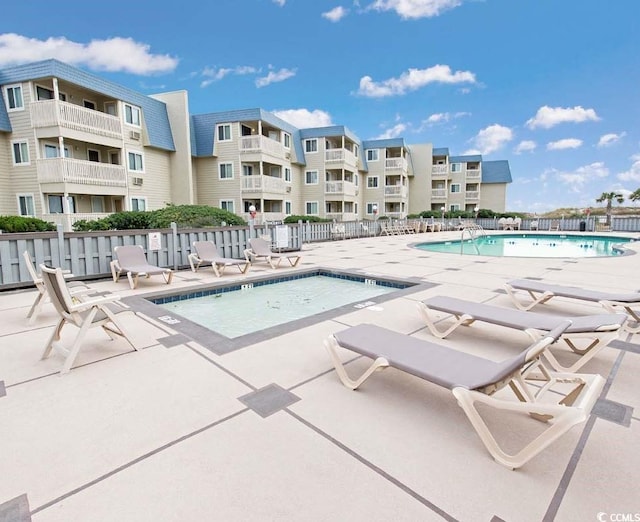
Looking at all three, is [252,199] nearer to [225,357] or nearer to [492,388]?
[225,357]

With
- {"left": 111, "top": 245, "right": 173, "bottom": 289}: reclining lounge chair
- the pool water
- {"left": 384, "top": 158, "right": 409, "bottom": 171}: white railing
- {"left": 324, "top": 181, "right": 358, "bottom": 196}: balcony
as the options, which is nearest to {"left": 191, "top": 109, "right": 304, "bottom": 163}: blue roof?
{"left": 324, "top": 181, "right": 358, "bottom": 196}: balcony

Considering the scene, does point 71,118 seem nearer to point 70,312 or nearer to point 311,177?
point 311,177

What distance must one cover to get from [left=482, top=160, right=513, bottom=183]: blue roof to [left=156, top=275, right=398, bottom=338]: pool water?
129 ft

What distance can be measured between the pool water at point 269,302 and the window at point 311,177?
2118cm

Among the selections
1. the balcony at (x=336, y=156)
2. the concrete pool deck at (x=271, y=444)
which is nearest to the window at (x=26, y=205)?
the concrete pool deck at (x=271, y=444)

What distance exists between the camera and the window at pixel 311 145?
2845cm

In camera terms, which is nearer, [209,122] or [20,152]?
[20,152]

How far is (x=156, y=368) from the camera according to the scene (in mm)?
3301

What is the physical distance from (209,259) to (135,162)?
47.0 ft

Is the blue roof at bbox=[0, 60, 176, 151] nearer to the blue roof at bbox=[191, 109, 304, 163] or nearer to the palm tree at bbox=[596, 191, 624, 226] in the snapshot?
the blue roof at bbox=[191, 109, 304, 163]

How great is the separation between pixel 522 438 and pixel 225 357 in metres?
2.62

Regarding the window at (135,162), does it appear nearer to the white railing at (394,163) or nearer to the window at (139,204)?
the window at (139,204)

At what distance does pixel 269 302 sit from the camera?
6.53 meters

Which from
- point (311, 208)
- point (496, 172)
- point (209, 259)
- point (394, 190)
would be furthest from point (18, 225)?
point (496, 172)
